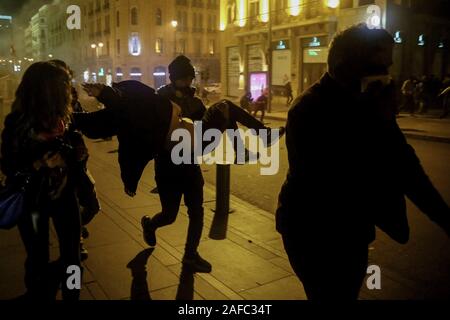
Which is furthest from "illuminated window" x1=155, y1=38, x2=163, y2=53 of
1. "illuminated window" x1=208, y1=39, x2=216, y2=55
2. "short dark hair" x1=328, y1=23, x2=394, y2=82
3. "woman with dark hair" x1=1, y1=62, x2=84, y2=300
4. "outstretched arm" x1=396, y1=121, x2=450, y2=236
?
"outstretched arm" x1=396, y1=121, x2=450, y2=236

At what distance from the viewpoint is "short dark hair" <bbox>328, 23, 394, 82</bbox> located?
1992 millimetres

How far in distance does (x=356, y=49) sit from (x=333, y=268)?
102 centimetres

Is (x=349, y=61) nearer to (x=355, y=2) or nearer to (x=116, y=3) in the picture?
(x=355, y=2)

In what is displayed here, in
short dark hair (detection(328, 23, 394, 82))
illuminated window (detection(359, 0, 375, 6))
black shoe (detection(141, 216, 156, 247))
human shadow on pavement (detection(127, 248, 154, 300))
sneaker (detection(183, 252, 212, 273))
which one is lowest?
human shadow on pavement (detection(127, 248, 154, 300))

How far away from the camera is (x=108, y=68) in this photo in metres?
62.1

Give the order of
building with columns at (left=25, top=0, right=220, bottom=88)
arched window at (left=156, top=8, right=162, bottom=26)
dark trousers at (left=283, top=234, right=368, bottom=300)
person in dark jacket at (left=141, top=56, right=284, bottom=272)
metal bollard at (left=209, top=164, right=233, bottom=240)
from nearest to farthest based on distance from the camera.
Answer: dark trousers at (left=283, top=234, right=368, bottom=300)
person in dark jacket at (left=141, top=56, right=284, bottom=272)
metal bollard at (left=209, top=164, right=233, bottom=240)
building with columns at (left=25, top=0, right=220, bottom=88)
arched window at (left=156, top=8, right=162, bottom=26)

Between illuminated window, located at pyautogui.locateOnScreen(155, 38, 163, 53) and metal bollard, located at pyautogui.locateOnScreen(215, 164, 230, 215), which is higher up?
illuminated window, located at pyautogui.locateOnScreen(155, 38, 163, 53)

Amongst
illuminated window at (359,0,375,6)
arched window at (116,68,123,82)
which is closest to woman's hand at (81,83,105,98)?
illuminated window at (359,0,375,6)

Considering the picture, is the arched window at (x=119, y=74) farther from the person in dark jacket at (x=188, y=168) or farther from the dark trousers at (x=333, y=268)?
the dark trousers at (x=333, y=268)

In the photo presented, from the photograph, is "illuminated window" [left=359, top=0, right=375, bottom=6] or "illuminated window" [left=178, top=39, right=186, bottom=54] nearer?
"illuminated window" [left=359, top=0, right=375, bottom=6]

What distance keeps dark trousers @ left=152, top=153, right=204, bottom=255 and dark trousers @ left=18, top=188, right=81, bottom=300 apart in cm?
104

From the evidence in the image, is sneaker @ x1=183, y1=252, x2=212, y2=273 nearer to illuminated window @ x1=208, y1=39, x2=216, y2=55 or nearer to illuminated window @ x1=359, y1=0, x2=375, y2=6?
illuminated window @ x1=359, y1=0, x2=375, y2=6

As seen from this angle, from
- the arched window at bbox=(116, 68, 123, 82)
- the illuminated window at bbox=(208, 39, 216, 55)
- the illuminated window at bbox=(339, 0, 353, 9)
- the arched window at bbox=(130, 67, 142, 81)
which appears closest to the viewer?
the illuminated window at bbox=(339, 0, 353, 9)
